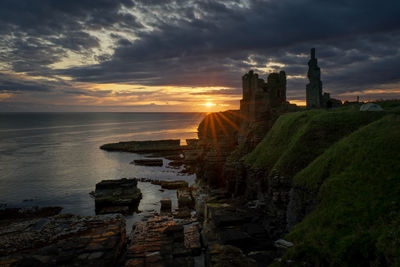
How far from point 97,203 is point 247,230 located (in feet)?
141

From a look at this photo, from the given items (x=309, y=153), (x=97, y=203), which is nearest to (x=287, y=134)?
(x=309, y=153)

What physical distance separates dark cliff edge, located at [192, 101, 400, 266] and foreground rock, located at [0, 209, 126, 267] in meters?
14.3

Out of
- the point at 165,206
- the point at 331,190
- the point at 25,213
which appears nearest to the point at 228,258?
the point at 331,190

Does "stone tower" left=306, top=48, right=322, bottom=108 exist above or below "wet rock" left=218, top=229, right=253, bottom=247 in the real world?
above

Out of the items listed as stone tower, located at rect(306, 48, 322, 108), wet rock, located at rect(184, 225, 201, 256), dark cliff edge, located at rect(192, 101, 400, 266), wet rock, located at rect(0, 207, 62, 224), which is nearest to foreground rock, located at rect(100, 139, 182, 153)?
wet rock, located at rect(0, 207, 62, 224)

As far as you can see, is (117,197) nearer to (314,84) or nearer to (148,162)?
(148,162)

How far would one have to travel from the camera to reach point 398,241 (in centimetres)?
1298

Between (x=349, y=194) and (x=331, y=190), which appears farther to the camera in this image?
(x=331, y=190)

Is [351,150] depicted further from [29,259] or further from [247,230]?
[29,259]

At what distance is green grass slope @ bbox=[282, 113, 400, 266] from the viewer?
14.3 meters

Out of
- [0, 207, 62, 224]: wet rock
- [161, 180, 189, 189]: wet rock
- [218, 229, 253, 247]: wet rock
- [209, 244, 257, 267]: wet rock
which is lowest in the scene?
[0, 207, 62, 224]: wet rock

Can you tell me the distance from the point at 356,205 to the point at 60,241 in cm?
3814

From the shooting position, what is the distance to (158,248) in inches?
1220

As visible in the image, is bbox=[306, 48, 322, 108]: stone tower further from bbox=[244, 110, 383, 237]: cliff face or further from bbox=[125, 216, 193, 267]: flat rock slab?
bbox=[125, 216, 193, 267]: flat rock slab
